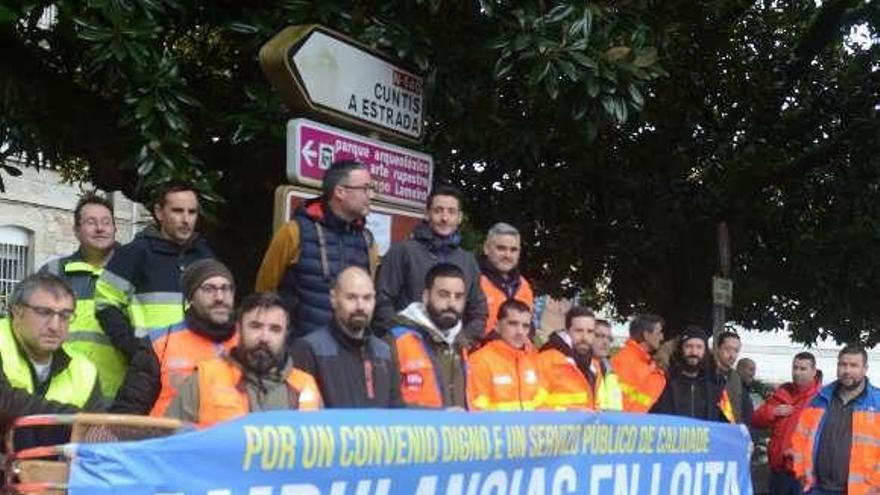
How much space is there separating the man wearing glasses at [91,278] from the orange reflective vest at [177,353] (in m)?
0.66

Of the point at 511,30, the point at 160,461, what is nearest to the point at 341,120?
the point at 511,30

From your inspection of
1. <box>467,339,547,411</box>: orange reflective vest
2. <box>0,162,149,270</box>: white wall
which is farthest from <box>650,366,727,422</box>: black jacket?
<box>0,162,149,270</box>: white wall

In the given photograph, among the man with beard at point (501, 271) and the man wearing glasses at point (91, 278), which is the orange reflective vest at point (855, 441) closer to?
the man with beard at point (501, 271)

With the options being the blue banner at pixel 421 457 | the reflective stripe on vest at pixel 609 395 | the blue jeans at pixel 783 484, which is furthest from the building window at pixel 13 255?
the blue banner at pixel 421 457

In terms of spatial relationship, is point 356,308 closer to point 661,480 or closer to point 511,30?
point 661,480

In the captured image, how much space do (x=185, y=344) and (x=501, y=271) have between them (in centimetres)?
272

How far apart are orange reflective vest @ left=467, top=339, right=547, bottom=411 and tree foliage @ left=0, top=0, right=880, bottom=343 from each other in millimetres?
1583

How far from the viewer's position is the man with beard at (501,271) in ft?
25.3

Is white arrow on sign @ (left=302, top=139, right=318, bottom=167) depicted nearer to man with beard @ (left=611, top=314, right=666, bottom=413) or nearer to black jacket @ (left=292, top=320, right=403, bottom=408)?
black jacket @ (left=292, top=320, right=403, bottom=408)

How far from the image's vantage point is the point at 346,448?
4.86m

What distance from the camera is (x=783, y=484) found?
11438 mm

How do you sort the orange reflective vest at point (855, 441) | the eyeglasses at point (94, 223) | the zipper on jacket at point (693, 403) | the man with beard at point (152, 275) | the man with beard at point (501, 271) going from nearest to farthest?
the man with beard at point (152, 275) → the eyeglasses at point (94, 223) → the man with beard at point (501, 271) → the zipper on jacket at point (693, 403) → the orange reflective vest at point (855, 441)

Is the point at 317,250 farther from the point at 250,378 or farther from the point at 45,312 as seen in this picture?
the point at 45,312

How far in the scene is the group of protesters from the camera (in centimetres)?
507
